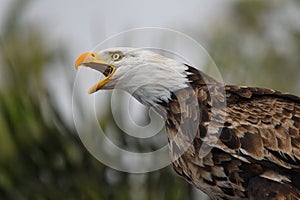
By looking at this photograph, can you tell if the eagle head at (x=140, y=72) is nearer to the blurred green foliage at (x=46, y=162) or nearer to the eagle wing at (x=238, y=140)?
the eagle wing at (x=238, y=140)

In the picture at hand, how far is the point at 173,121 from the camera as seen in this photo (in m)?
5.64

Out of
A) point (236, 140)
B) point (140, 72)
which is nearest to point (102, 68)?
point (140, 72)

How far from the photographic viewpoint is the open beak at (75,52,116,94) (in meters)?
5.57

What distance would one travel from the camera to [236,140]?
5391mm

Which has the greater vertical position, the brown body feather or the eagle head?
the eagle head

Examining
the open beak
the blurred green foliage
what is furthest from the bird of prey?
the blurred green foliage

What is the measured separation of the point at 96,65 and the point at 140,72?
0.29 m

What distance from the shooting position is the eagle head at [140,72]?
5.62 m

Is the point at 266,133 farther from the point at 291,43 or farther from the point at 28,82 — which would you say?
the point at 291,43

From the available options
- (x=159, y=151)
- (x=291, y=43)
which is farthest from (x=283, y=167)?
(x=291, y=43)

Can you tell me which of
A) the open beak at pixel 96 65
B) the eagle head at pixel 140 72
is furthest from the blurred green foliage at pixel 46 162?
the open beak at pixel 96 65

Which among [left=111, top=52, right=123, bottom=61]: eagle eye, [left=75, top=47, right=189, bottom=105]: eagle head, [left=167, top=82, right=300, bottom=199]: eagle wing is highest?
[left=111, top=52, right=123, bottom=61]: eagle eye

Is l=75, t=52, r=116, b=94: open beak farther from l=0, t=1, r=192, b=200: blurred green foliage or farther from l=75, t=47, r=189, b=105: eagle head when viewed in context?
l=0, t=1, r=192, b=200: blurred green foliage

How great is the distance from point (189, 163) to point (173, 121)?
0.31m
